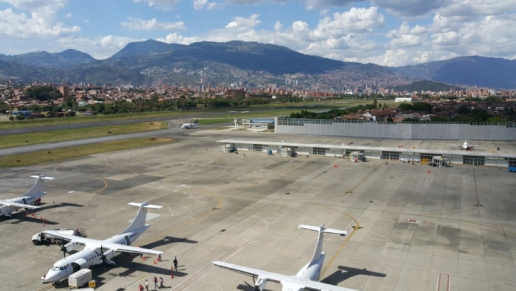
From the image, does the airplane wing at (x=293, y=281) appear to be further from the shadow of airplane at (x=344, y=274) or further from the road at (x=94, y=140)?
the road at (x=94, y=140)

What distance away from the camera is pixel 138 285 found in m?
37.5

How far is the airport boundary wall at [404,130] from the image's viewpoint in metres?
138

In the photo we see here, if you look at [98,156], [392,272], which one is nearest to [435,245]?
[392,272]

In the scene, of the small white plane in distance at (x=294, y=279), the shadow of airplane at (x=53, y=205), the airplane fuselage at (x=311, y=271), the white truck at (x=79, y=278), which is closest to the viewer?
the small white plane in distance at (x=294, y=279)

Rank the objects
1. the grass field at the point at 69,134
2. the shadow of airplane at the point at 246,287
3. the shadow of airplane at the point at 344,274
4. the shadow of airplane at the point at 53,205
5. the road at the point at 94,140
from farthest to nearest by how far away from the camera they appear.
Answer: the grass field at the point at 69,134 → the road at the point at 94,140 → the shadow of airplane at the point at 53,205 → the shadow of airplane at the point at 344,274 → the shadow of airplane at the point at 246,287

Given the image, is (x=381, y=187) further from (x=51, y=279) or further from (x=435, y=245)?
(x=51, y=279)

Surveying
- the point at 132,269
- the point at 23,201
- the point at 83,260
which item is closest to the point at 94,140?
the point at 23,201

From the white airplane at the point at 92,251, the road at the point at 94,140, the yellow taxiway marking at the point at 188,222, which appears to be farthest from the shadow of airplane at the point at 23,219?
the road at the point at 94,140

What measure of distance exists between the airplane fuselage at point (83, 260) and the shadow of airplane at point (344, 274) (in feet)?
75.6

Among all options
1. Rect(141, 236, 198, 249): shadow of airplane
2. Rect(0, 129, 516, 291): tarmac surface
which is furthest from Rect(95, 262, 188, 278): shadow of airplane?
Rect(141, 236, 198, 249): shadow of airplane

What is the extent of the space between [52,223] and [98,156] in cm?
6025

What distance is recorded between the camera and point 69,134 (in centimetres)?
15862

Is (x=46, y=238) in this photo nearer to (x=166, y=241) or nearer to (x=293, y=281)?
(x=166, y=241)

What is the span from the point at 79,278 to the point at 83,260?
109 inches
